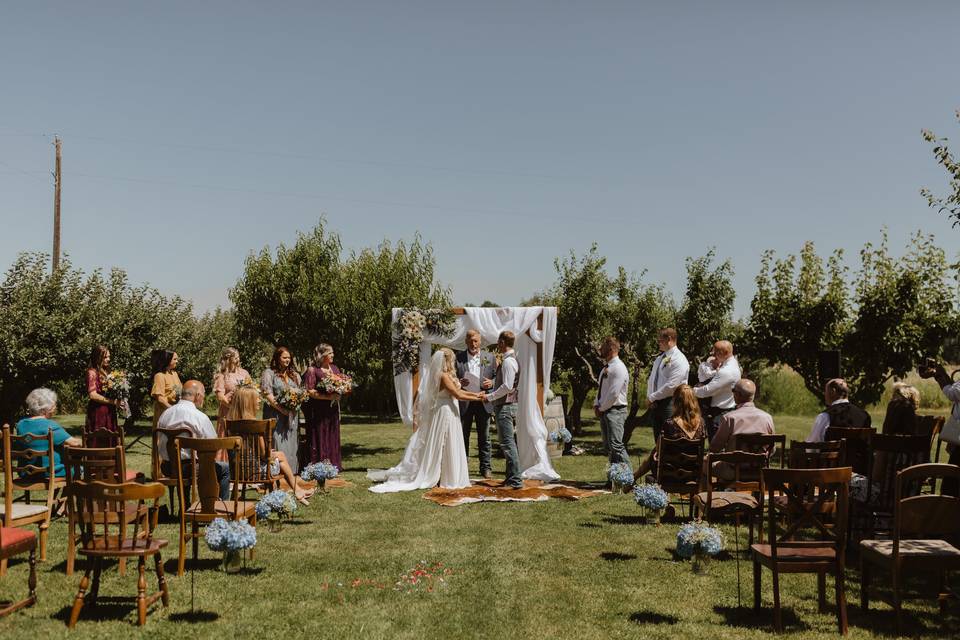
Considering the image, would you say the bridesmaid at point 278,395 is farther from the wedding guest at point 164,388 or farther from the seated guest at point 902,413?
the seated guest at point 902,413

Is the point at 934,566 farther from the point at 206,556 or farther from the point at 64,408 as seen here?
the point at 64,408

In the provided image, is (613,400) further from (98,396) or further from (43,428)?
(98,396)

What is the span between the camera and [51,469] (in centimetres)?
713

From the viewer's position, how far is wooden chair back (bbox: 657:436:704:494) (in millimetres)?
8320

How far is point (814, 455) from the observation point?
243 inches

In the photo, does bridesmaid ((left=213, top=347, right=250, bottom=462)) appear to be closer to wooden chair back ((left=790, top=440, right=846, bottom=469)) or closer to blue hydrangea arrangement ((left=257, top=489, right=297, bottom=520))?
blue hydrangea arrangement ((left=257, top=489, right=297, bottom=520))

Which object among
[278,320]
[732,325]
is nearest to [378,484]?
[278,320]

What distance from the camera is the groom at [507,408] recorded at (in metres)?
11.3

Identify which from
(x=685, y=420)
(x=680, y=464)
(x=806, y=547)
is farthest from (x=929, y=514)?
(x=685, y=420)

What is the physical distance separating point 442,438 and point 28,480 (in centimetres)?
526

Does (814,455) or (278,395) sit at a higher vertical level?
(278,395)

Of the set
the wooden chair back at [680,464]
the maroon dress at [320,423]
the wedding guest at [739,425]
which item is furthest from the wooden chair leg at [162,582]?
the maroon dress at [320,423]

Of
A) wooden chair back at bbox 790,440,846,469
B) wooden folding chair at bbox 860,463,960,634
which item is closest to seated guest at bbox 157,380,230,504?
wooden chair back at bbox 790,440,846,469

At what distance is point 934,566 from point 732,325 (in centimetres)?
1461
